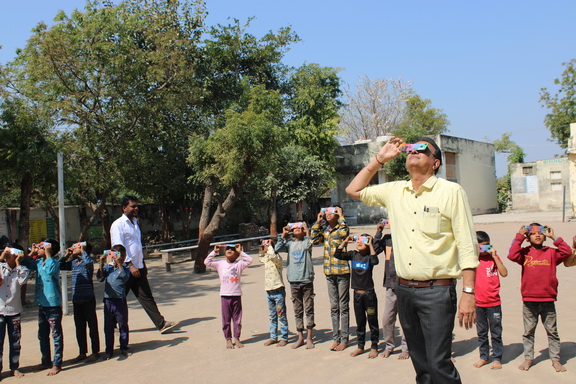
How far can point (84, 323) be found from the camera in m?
6.60

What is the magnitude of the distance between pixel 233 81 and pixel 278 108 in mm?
5588

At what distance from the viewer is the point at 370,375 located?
544 centimetres

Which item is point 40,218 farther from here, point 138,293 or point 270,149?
point 138,293

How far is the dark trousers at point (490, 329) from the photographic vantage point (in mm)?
5516

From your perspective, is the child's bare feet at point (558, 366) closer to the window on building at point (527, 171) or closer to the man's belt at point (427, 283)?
the man's belt at point (427, 283)

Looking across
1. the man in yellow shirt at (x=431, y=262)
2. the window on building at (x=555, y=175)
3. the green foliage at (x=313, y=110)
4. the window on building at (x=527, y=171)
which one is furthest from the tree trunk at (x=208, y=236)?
the window on building at (x=527, y=171)

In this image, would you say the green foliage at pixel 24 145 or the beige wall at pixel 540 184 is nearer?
the green foliage at pixel 24 145

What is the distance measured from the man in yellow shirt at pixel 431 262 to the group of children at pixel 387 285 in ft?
8.54

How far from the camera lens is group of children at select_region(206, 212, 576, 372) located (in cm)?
546

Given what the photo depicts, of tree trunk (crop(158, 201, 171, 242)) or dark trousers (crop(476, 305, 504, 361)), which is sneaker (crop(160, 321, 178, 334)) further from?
tree trunk (crop(158, 201, 171, 242))

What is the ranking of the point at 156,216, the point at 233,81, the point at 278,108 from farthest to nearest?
1. the point at 156,216
2. the point at 233,81
3. the point at 278,108

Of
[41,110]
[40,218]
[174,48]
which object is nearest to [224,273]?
[41,110]

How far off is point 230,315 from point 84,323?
6.06 ft

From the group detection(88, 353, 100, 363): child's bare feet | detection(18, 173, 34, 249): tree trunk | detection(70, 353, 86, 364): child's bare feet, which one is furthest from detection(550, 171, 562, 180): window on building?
detection(70, 353, 86, 364): child's bare feet
